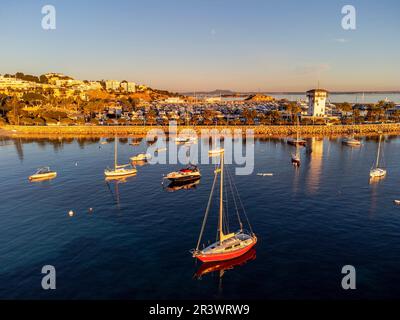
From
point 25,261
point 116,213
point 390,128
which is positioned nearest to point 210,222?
point 116,213

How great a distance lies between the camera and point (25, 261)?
140 ft

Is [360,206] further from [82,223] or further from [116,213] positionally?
[82,223]

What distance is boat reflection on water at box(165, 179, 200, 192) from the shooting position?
75.8 meters

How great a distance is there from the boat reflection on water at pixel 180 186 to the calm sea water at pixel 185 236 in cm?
171

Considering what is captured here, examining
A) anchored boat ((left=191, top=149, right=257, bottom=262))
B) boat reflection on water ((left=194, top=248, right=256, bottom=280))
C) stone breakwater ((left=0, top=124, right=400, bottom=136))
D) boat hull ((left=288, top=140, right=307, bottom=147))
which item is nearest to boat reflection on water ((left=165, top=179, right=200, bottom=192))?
anchored boat ((left=191, top=149, right=257, bottom=262))

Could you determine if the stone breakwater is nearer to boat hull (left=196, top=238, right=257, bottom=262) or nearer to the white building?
the white building

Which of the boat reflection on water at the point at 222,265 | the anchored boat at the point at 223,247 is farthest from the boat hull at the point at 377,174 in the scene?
the boat reflection on water at the point at 222,265

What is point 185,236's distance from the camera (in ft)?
163

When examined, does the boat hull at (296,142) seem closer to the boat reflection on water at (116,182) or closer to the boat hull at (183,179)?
the boat hull at (183,179)

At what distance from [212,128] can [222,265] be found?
446ft

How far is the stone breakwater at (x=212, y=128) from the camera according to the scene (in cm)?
16712

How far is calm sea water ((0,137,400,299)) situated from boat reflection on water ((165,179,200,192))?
1706 millimetres

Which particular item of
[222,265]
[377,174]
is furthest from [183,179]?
[377,174]
